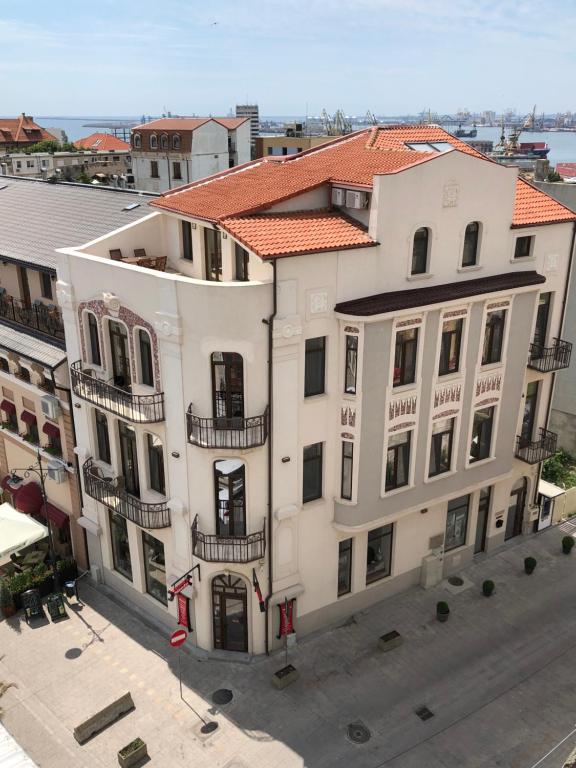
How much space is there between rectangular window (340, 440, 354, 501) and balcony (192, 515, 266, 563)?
3.74m

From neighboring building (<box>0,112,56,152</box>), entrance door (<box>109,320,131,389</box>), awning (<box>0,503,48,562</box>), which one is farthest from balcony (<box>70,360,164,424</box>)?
neighboring building (<box>0,112,56,152</box>)

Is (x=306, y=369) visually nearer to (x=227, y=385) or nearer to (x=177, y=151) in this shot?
(x=227, y=385)

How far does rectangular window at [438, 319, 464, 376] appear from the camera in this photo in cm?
2544

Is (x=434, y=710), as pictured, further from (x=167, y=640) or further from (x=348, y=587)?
(x=167, y=640)

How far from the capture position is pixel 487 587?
96.1ft

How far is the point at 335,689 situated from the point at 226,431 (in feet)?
34.0

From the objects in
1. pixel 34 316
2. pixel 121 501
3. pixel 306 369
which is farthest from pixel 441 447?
pixel 34 316

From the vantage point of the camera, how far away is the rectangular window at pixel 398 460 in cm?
2586

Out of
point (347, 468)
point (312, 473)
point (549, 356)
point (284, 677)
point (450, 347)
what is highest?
point (450, 347)

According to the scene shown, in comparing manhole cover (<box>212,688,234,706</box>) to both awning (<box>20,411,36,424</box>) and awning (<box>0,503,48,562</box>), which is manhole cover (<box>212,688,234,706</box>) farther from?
awning (<box>20,411,36,424</box>)

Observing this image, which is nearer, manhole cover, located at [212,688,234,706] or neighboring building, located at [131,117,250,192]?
manhole cover, located at [212,688,234,706]

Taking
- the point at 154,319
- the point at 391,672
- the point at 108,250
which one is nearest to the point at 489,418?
the point at 391,672

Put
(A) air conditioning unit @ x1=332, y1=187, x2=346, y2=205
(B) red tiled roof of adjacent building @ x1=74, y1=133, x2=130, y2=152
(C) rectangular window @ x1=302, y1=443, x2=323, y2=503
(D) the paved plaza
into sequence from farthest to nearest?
(B) red tiled roof of adjacent building @ x1=74, y1=133, x2=130, y2=152, (C) rectangular window @ x1=302, y1=443, x2=323, y2=503, (A) air conditioning unit @ x1=332, y1=187, x2=346, y2=205, (D) the paved plaza

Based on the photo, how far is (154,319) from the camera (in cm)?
2269
